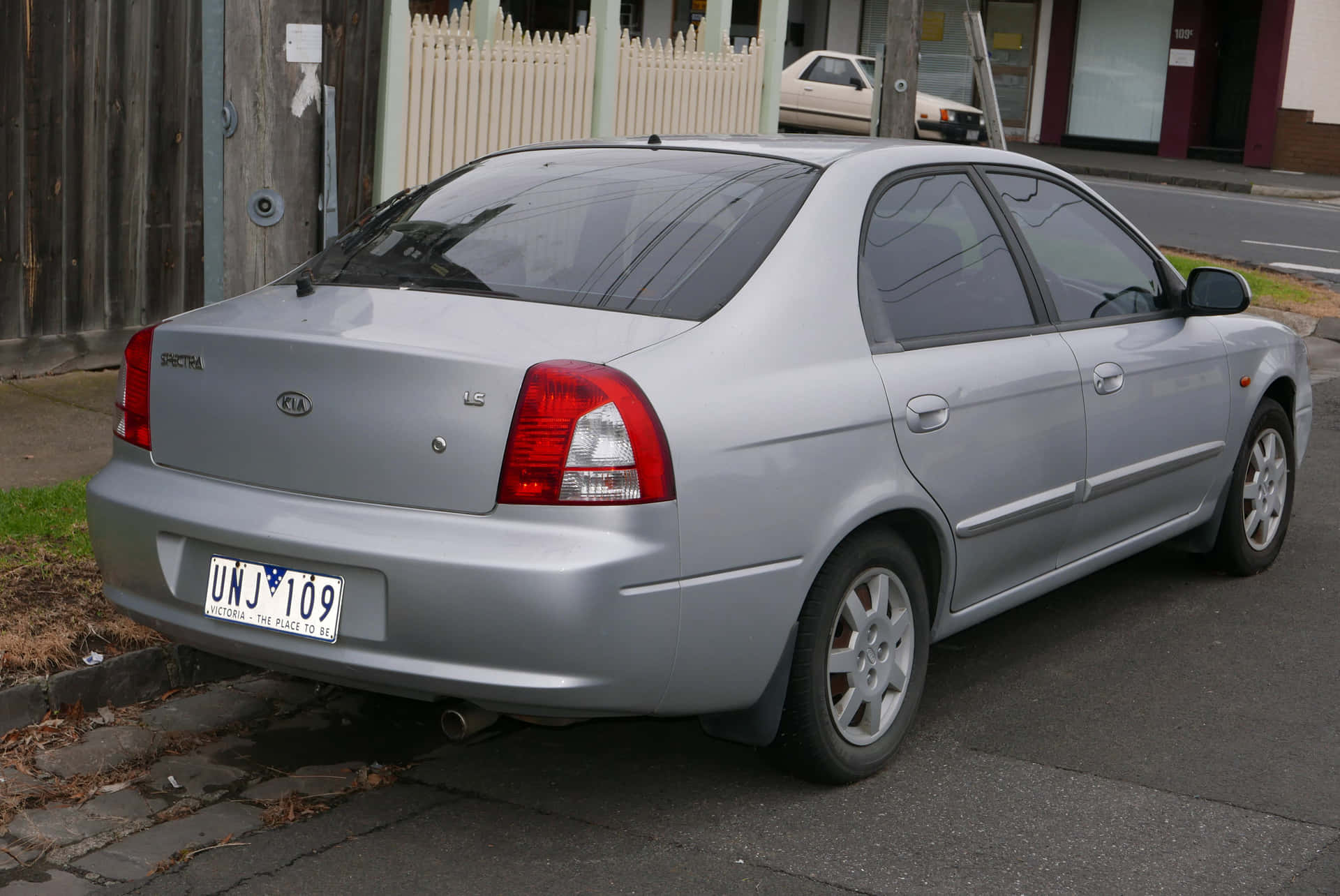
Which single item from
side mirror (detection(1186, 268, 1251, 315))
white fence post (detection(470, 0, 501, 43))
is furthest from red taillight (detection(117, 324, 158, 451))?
white fence post (detection(470, 0, 501, 43))

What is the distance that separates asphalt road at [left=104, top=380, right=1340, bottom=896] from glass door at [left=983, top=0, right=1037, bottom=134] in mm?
29114

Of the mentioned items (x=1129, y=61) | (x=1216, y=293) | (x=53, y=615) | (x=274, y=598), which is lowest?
(x=53, y=615)

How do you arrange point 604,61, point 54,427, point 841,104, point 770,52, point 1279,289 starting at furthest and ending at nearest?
point 841,104 < point 1279,289 < point 770,52 < point 604,61 < point 54,427

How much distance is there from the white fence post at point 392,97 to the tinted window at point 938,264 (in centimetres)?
486

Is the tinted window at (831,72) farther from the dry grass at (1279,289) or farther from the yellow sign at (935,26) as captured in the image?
the dry grass at (1279,289)

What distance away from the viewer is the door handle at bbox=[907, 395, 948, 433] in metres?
4.10

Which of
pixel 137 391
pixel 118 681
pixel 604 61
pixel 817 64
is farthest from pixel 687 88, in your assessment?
pixel 817 64

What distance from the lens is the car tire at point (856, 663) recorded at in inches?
152

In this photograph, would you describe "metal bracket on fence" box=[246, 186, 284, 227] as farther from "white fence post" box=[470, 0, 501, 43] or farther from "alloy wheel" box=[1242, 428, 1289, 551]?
"white fence post" box=[470, 0, 501, 43]

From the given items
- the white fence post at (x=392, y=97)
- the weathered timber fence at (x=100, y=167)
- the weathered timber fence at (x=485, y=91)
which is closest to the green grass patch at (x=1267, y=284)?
the weathered timber fence at (x=485, y=91)

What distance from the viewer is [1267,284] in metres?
13.7

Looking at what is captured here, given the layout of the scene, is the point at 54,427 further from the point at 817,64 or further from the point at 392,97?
the point at 817,64

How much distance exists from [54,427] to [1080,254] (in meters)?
4.52

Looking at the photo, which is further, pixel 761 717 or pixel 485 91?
pixel 485 91
